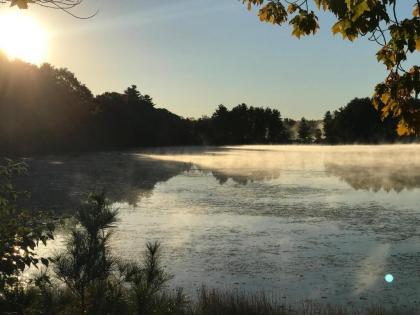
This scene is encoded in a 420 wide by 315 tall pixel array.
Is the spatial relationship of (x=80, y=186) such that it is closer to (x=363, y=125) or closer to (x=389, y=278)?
(x=389, y=278)

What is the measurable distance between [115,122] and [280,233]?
96676 millimetres

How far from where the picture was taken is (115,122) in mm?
110500

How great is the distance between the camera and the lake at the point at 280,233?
11359 millimetres

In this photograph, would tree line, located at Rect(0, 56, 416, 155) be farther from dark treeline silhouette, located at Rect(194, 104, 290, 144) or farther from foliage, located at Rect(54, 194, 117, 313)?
foliage, located at Rect(54, 194, 117, 313)

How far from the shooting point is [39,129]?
258 feet

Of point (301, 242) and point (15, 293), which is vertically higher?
point (15, 293)

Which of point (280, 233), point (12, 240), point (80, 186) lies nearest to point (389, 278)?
point (280, 233)

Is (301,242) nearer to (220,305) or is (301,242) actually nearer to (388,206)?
(220,305)

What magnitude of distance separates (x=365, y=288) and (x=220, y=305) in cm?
367

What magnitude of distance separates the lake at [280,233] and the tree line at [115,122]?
2127 centimetres

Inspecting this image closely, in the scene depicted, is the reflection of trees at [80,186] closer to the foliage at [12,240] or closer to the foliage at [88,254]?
the foliage at [88,254]

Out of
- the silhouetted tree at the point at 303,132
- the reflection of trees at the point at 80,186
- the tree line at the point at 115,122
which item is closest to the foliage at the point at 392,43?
the reflection of trees at the point at 80,186

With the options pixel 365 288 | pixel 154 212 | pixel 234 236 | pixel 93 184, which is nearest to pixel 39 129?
pixel 93 184

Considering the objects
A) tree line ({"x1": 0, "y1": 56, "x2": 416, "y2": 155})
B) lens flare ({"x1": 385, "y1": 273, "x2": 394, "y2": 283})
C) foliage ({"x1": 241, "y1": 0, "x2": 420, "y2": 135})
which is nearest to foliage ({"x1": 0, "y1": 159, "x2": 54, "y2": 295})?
foliage ({"x1": 241, "y1": 0, "x2": 420, "y2": 135})
